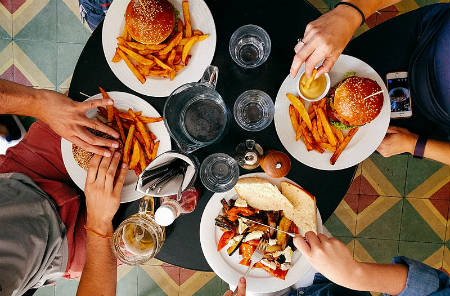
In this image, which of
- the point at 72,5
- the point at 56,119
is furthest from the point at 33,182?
the point at 72,5

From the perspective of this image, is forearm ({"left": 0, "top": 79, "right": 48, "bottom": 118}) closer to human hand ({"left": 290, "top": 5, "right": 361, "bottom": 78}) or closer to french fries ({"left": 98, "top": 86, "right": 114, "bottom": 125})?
french fries ({"left": 98, "top": 86, "right": 114, "bottom": 125})

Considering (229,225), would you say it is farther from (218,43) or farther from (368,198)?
(368,198)

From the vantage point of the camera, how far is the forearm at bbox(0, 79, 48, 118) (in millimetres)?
1640

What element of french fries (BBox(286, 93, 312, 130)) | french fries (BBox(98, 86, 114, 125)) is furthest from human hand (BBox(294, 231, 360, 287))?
french fries (BBox(98, 86, 114, 125))

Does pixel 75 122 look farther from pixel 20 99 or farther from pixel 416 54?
pixel 416 54

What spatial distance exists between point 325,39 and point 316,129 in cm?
37

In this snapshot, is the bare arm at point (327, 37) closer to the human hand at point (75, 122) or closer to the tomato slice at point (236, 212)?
the tomato slice at point (236, 212)

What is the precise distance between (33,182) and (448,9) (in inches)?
80.2

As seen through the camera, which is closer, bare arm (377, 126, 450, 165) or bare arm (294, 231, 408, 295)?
bare arm (294, 231, 408, 295)

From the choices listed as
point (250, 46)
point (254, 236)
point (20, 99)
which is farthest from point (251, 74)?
point (20, 99)

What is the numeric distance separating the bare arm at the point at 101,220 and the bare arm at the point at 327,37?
0.90m

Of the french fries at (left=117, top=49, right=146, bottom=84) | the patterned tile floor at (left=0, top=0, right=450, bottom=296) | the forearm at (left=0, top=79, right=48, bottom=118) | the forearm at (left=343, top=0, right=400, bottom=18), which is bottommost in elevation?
the patterned tile floor at (left=0, top=0, right=450, bottom=296)

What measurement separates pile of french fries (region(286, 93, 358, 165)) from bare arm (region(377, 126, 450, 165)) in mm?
329

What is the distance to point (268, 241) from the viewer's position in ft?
5.43
